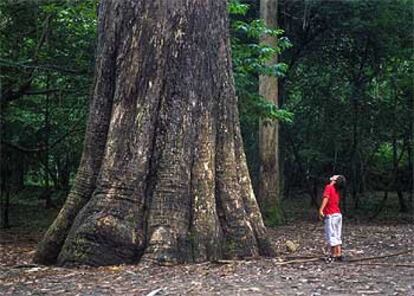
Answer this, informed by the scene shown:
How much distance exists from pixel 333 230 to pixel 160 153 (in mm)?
2835

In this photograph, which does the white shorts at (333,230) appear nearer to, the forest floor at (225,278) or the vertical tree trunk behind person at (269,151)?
the forest floor at (225,278)

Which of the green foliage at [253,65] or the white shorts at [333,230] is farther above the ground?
the green foliage at [253,65]

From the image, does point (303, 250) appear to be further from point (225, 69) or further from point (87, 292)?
point (87, 292)

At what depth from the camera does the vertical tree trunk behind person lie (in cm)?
1784

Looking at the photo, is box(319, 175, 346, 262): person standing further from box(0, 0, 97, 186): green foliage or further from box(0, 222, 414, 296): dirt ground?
box(0, 0, 97, 186): green foliage

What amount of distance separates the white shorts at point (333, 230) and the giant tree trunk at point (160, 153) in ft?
3.13

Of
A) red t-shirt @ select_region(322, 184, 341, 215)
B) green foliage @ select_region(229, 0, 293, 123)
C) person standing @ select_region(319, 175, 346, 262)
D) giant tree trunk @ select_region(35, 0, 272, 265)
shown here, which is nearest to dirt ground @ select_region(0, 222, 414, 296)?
giant tree trunk @ select_region(35, 0, 272, 265)

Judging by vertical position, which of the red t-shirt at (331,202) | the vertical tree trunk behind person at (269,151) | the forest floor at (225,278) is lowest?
the forest floor at (225,278)

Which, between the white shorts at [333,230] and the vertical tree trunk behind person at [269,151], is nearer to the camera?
the white shorts at [333,230]

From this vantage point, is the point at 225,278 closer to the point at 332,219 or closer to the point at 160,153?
the point at 160,153

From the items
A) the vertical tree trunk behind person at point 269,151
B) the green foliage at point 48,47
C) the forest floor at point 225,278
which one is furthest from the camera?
the vertical tree trunk behind person at point 269,151

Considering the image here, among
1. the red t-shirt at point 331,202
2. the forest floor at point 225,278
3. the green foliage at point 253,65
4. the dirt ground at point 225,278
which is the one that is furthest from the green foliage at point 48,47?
the red t-shirt at point 331,202

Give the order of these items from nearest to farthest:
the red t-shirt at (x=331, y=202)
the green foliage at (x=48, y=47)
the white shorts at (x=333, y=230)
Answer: the white shorts at (x=333, y=230)
the red t-shirt at (x=331, y=202)
the green foliage at (x=48, y=47)

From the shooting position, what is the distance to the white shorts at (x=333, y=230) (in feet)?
31.4
